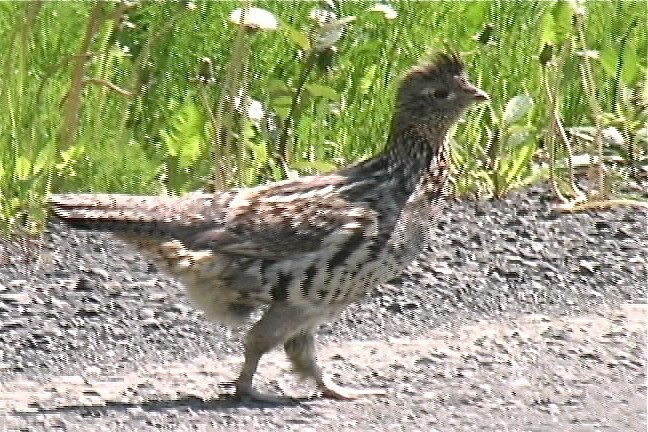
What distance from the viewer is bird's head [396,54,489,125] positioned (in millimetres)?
7699

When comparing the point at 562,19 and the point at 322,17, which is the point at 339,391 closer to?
the point at 322,17

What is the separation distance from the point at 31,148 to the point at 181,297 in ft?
4.01

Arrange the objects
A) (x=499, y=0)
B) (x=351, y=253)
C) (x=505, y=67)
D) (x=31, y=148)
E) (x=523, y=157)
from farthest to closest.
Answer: (x=499, y=0)
(x=505, y=67)
(x=523, y=157)
(x=31, y=148)
(x=351, y=253)

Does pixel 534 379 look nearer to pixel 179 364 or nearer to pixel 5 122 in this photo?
pixel 179 364

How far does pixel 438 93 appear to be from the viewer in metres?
7.70

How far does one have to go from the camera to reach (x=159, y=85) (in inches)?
404

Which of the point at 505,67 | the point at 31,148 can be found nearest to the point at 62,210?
the point at 31,148

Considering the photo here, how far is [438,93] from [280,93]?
7.07ft

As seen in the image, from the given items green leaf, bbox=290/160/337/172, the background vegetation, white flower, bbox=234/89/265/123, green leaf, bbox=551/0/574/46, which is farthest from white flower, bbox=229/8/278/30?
green leaf, bbox=551/0/574/46

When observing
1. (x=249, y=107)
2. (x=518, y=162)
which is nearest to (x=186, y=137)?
(x=249, y=107)

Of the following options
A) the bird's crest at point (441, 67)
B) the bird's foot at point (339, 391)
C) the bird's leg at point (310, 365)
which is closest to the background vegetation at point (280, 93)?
the bird's crest at point (441, 67)

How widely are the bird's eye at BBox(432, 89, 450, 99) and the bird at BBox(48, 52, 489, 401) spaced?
357 mm

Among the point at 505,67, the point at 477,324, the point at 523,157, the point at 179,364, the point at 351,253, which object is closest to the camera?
the point at 351,253

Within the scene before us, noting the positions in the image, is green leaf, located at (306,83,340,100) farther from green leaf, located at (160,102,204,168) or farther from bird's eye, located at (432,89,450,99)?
bird's eye, located at (432,89,450,99)
